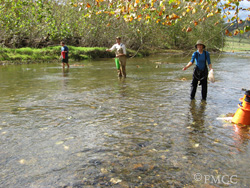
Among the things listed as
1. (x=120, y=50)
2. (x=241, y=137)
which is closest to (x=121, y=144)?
(x=241, y=137)

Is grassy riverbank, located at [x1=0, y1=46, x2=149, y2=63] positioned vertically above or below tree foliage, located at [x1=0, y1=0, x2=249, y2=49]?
below

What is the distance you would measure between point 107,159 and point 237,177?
2.24 m

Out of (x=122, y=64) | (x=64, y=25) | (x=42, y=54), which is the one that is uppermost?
(x=64, y=25)

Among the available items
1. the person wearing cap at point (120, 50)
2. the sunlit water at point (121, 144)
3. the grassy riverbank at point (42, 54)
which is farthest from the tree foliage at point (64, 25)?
the sunlit water at point (121, 144)

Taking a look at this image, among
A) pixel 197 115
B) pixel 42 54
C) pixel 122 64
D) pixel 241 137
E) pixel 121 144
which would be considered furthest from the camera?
pixel 42 54

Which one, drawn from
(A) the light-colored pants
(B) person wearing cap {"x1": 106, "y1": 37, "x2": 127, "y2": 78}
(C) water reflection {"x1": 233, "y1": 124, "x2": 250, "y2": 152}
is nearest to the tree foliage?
(A) the light-colored pants

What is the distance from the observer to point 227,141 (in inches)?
229

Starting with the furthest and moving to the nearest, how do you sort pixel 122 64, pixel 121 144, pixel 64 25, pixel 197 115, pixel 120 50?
1. pixel 64 25
2. pixel 122 64
3. pixel 120 50
4. pixel 197 115
5. pixel 121 144

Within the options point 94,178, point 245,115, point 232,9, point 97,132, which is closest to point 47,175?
point 94,178

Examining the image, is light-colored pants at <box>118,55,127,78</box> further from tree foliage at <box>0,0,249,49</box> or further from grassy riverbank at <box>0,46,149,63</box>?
grassy riverbank at <box>0,46,149,63</box>

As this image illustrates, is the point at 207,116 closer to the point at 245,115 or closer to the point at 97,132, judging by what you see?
the point at 245,115

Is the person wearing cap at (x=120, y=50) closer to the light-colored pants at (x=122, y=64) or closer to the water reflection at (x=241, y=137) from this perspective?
the light-colored pants at (x=122, y=64)

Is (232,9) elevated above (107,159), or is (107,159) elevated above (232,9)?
Result: (232,9)

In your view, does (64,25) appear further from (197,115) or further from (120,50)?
(197,115)
